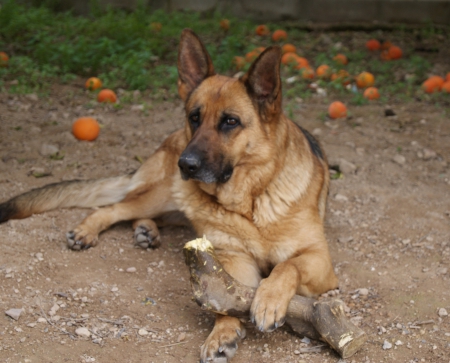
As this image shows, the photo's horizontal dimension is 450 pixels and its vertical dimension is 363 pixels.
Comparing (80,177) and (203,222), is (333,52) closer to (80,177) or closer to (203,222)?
(80,177)

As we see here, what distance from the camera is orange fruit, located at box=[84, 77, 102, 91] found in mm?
7352

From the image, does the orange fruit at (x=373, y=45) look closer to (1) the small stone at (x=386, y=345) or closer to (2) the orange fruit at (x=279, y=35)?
(2) the orange fruit at (x=279, y=35)

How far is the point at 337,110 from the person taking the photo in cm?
677

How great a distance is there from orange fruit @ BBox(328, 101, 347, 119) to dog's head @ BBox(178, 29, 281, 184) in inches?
114

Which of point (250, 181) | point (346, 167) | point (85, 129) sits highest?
point (250, 181)

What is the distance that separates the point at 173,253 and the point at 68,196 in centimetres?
104

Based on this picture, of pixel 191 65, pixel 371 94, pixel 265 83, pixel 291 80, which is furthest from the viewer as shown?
pixel 291 80

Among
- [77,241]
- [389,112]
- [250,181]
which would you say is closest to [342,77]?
[389,112]

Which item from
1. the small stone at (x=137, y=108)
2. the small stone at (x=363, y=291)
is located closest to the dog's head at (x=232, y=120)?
the small stone at (x=363, y=291)

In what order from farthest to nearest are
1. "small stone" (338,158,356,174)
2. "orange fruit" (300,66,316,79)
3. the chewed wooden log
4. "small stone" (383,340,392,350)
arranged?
"orange fruit" (300,66,316,79) → "small stone" (338,158,356,174) → "small stone" (383,340,392,350) → the chewed wooden log

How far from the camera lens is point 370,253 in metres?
4.54

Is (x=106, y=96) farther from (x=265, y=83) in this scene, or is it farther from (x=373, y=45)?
(x=373, y=45)

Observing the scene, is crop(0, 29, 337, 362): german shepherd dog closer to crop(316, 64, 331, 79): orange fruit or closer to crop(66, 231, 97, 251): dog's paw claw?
crop(66, 231, 97, 251): dog's paw claw

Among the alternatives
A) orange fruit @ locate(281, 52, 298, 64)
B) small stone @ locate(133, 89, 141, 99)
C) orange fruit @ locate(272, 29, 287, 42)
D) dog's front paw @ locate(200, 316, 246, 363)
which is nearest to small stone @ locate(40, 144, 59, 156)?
small stone @ locate(133, 89, 141, 99)
